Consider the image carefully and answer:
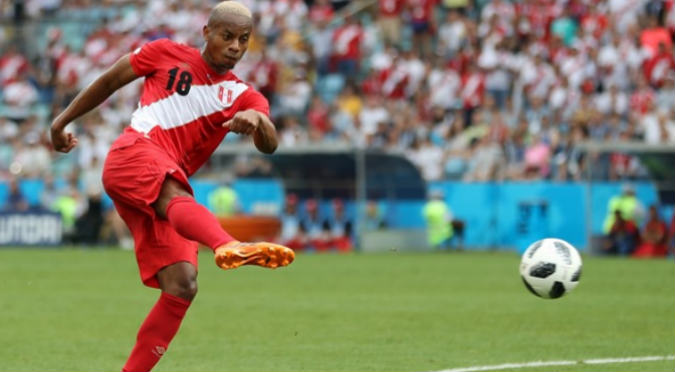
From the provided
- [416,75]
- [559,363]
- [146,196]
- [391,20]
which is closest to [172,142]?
[146,196]

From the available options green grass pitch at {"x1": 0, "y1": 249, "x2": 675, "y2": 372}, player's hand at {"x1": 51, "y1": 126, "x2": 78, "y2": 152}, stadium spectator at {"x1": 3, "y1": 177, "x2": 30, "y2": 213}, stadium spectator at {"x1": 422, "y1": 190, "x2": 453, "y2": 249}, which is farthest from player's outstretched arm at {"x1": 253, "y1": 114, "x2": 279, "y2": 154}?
stadium spectator at {"x1": 3, "y1": 177, "x2": 30, "y2": 213}

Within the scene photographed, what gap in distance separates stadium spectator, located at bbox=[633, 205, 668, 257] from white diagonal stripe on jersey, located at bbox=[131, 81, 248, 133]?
15.6 metres

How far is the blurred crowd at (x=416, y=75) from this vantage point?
78.1 ft

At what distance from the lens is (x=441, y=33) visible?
27734 millimetres

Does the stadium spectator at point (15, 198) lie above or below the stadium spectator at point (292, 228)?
above

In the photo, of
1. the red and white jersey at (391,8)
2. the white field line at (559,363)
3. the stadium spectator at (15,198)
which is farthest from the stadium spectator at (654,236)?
the white field line at (559,363)

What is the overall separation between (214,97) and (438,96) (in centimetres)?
1931

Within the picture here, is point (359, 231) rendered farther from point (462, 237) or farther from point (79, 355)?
point (79, 355)

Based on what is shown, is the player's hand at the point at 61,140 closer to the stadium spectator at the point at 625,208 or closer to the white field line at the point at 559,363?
the white field line at the point at 559,363

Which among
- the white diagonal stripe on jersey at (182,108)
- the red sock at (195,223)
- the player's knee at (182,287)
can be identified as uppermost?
the white diagonal stripe on jersey at (182,108)

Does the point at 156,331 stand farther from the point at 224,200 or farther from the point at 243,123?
the point at 224,200

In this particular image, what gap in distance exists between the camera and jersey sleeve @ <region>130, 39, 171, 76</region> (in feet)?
23.2

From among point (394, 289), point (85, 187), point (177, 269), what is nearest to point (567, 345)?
point (177, 269)

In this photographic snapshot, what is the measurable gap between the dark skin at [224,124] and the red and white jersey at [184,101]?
9 centimetres
